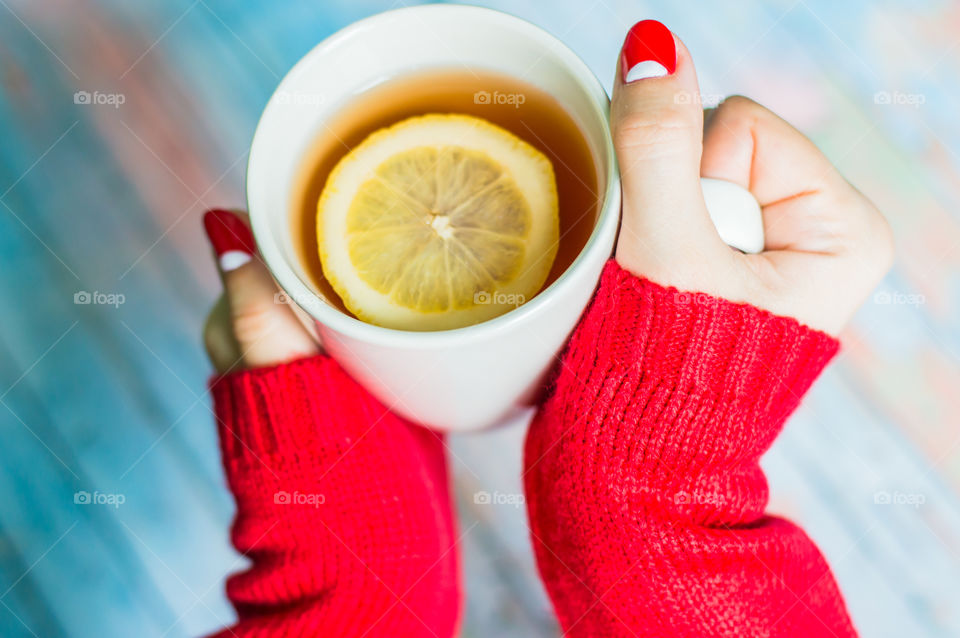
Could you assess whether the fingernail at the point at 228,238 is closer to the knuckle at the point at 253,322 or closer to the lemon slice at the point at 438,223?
the knuckle at the point at 253,322

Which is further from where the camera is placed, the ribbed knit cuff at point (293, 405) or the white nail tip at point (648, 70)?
the ribbed knit cuff at point (293, 405)

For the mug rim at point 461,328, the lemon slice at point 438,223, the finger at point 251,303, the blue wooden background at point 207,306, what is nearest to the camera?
the mug rim at point 461,328

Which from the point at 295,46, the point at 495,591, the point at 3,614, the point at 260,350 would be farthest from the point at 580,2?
the point at 3,614

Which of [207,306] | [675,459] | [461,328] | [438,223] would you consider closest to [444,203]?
[438,223]

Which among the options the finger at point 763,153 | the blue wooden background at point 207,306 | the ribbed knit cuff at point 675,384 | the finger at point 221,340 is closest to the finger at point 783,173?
the finger at point 763,153

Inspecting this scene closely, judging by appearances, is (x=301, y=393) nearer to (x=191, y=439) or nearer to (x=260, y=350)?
(x=260, y=350)

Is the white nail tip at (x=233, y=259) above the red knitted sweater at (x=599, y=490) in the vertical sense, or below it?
above
